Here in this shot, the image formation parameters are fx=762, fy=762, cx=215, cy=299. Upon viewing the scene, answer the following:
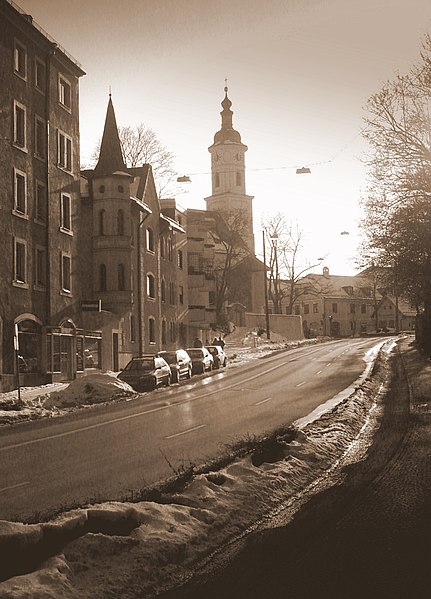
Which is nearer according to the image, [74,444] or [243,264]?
[74,444]

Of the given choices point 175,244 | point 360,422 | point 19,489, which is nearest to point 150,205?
point 175,244

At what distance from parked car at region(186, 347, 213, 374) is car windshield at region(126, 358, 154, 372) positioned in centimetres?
907

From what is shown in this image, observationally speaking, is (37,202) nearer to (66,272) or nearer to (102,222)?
(66,272)

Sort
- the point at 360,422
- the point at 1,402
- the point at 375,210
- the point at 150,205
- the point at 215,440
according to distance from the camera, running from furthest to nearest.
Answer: the point at 150,205
the point at 375,210
the point at 1,402
the point at 360,422
the point at 215,440

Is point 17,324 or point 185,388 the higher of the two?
point 17,324

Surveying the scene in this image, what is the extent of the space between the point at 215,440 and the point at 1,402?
10671mm

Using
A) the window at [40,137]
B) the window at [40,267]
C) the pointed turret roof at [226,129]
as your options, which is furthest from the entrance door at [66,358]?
the pointed turret roof at [226,129]

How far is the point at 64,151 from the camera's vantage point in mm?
38312

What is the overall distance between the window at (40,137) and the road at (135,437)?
12627 millimetres

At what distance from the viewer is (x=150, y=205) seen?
2018 inches

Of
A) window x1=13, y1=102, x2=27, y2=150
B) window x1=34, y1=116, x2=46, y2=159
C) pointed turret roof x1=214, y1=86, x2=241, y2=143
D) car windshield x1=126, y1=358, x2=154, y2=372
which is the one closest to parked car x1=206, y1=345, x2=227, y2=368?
car windshield x1=126, y1=358, x2=154, y2=372

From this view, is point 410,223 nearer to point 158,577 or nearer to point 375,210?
point 375,210

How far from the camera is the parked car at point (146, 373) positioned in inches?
1307

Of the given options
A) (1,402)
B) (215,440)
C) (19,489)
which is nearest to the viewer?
(19,489)
